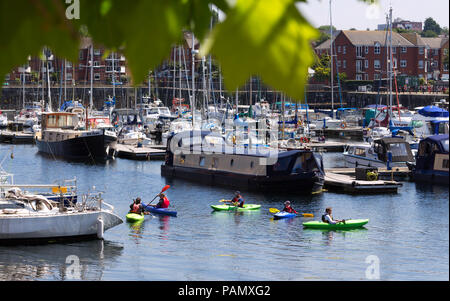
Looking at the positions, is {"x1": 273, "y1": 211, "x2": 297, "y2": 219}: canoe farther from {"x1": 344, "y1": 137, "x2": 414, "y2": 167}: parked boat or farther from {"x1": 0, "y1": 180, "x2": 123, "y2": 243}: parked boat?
{"x1": 344, "y1": 137, "x2": 414, "y2": 167}: parked boat

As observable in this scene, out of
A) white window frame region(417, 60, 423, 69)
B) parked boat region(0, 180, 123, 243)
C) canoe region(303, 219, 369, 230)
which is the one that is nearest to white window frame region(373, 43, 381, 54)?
white window frame region(417, 60, 423, 69)

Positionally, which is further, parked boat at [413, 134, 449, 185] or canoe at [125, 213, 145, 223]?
canoe at [125, 213, 145, 223]

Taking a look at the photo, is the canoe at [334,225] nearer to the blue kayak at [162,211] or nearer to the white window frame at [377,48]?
the blue kayak at [162,211]

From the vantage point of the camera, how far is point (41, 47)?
118 centimetres

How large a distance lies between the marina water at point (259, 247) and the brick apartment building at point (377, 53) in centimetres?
5382

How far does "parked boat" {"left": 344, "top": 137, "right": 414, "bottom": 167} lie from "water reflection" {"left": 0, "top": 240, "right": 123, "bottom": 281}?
20682 millimetres

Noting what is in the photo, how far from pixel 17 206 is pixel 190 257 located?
20.5 ft

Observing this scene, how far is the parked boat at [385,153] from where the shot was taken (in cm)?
4016

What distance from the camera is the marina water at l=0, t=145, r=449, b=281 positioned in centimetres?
1967

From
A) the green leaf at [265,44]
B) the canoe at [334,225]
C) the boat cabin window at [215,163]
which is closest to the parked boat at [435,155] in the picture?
the canoe at [334,225]

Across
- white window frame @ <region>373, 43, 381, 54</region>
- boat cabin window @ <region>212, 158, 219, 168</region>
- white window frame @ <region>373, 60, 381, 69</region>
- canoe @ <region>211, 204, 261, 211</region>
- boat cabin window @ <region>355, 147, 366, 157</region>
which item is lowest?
canoe @ <region>211, 204, 261, 211</region>

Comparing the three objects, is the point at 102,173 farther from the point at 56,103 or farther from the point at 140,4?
the point at 140,4

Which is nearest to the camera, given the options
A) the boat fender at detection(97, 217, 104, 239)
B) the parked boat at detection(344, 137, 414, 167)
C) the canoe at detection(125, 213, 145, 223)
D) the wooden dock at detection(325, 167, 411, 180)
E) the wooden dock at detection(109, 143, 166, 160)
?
the boat fender at detection(97, 217, 104, 239)
